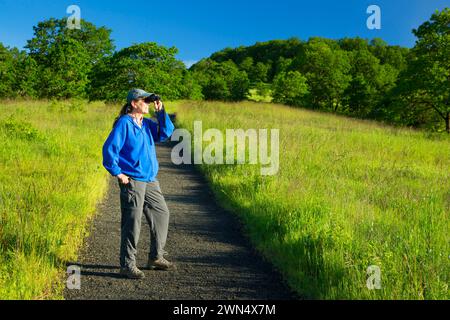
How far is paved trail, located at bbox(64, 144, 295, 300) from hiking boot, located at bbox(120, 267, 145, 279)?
68mm

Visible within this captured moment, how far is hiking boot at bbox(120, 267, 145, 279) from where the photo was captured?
4.66m

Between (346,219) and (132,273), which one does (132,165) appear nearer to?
(132,273)

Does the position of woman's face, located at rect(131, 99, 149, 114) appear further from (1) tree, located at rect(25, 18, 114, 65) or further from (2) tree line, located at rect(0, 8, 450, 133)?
(1) tree, located at rect(25, 18, 114, 65)

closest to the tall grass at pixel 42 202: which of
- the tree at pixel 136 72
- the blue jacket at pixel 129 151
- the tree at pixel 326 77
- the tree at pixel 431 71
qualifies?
the blue jacket at pixel 129 151

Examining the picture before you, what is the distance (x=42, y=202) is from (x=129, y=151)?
2462mm

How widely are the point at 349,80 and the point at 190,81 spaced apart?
2217 centimetres

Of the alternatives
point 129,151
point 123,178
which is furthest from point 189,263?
point 129,151

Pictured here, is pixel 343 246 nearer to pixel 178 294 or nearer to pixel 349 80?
pixel 178 294

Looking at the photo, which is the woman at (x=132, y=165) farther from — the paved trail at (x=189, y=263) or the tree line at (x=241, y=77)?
the tree line at (x=241, y=77)

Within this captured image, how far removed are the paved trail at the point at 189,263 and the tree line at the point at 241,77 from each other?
21.7m

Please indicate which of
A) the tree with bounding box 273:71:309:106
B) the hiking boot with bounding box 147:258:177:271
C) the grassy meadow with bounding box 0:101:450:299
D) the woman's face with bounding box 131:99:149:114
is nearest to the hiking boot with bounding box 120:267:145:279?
the hiking boot with bounding box 147:258:177:271

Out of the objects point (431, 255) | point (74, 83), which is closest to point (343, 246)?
point (431, 255)

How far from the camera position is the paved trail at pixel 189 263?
14.1 feet
